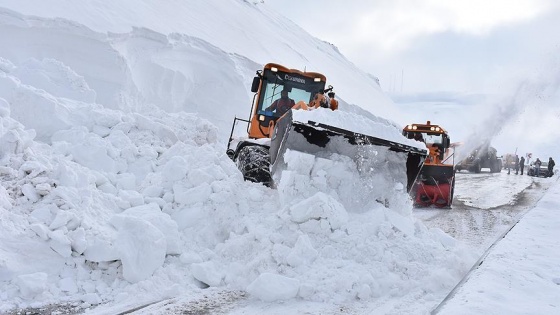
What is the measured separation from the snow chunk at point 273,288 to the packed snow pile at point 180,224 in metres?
0.01

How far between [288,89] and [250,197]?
3579mm

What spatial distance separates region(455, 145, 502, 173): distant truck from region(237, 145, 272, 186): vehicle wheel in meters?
24.0

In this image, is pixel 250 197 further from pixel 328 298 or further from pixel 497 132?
pixel 497 132

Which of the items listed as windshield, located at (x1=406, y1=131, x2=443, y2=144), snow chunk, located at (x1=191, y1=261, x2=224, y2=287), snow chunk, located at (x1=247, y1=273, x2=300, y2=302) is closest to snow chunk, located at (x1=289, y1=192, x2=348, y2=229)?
snow chunk, located at (x1=247, y1=273, x2=300, y2=302)

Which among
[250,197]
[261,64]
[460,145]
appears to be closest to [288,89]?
[250,197]

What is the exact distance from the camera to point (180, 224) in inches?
185

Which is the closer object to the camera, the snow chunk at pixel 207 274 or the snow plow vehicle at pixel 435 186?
the snow chunk at pixel 207 274

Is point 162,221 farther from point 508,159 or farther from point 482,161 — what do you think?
point 508,159

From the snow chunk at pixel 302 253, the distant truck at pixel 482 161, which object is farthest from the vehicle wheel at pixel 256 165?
the distant truck at pixel 482 161

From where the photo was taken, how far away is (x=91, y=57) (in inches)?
455

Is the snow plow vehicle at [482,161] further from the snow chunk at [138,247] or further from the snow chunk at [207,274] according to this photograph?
the snow chunk at [138,247]

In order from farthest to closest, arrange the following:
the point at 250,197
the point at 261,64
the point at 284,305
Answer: the point at 261,64 → the point at 250,197 → the point at 284,305

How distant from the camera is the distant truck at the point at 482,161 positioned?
28.2 m

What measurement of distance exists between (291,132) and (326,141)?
47 cm
